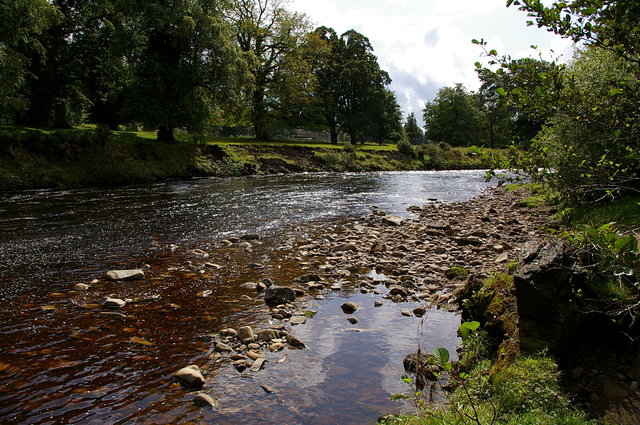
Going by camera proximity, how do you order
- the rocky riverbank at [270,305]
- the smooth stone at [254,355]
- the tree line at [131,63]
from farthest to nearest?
the tree line at [131,63]
the smooth stone at [254,355]
the rocky riverbank at [270,305]

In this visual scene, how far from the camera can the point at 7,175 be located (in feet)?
74.8

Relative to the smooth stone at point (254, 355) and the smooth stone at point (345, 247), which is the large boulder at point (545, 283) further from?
the smooth stone at point (345, 247)

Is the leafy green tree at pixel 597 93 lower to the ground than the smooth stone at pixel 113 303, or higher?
higher

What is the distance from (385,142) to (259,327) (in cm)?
8150

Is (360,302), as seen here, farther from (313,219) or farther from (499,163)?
(313,219)

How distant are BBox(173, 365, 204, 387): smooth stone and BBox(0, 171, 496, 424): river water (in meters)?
0.13

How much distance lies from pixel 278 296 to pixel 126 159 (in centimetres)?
2611

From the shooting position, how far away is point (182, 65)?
34250mm

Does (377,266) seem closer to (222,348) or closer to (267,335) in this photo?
(267,335)

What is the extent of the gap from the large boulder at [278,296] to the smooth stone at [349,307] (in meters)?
1.08

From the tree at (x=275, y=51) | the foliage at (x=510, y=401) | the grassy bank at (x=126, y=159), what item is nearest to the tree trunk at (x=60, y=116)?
the grassy bank at (x=126, y=159)

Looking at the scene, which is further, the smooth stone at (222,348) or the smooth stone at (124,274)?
the smooth stone at (124,274)

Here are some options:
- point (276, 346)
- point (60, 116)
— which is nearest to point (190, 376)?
point (276, 346)

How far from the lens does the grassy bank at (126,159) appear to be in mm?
24688
